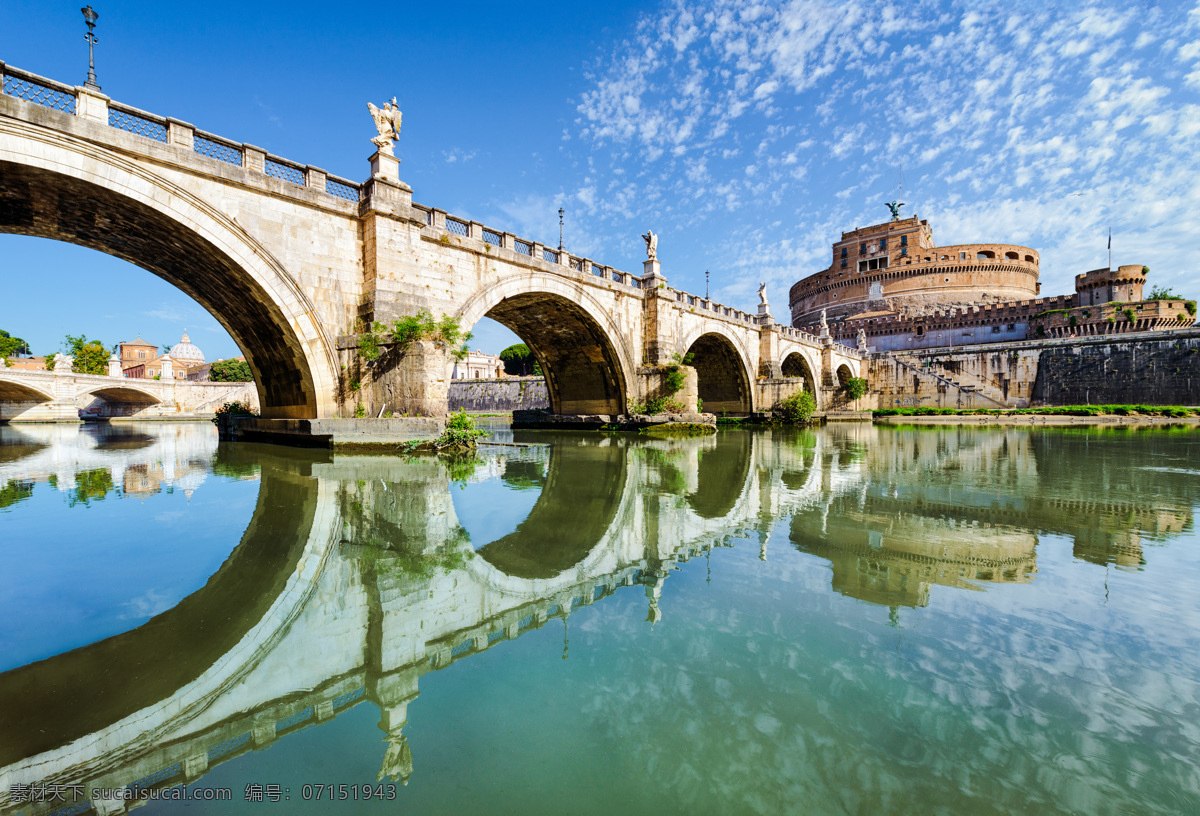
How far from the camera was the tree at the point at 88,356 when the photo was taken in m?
45.8

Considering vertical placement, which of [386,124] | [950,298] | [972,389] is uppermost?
[950,298]

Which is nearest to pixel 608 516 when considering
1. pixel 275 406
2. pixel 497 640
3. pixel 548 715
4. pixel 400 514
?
pixel 400 514

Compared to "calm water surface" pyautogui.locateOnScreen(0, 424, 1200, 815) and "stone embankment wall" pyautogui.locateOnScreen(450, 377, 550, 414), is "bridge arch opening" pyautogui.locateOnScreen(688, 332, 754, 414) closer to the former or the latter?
"stone embankment wall" pyautogui.locateOnScreen(450, 377, 550, 414)

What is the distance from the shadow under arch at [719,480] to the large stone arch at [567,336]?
8793mm

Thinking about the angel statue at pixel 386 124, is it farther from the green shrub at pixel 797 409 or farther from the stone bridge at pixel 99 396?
the stone bridge at pixel 99 396

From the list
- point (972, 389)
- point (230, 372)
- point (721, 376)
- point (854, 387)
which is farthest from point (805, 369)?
point (230, 372)

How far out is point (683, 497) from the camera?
6766mm

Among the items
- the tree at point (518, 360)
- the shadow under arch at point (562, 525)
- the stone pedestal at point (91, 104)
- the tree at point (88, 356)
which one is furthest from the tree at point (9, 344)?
the shadow under arch at point (562, 525)

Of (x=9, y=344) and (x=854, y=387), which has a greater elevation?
(x=9, y=344)

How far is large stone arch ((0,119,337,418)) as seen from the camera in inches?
358

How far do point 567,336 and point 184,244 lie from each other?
13.8 m

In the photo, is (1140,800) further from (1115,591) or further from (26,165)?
(26,165)

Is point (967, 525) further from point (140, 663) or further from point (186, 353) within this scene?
point (186, 353)

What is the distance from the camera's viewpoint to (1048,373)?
128 ft
